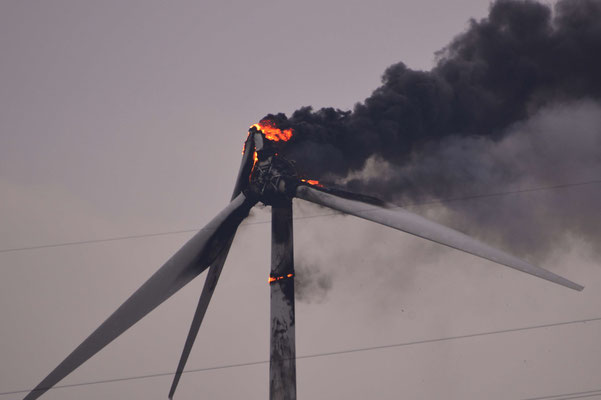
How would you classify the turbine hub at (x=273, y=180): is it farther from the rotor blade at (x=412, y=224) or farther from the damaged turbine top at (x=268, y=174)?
the rotor blade at (x=412, y=224)

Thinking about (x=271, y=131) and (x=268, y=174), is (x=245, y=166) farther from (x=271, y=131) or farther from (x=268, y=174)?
(x=271, y=131)

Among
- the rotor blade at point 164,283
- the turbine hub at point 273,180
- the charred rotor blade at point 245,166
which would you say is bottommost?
the rotor blade at point 164,283

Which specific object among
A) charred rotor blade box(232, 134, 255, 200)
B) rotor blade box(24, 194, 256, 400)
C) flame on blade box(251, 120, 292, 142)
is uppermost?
flame on blade box(251, 120, 292, 142)

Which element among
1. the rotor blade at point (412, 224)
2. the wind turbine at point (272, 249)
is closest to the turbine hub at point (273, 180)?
the wind turbine at point (272, 249)

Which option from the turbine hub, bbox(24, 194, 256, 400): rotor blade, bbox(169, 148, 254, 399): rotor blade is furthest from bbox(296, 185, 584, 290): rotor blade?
bbox(24, 194, 256, 400): rotor blade

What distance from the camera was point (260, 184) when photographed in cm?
2666

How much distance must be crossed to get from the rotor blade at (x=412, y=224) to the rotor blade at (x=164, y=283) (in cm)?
311

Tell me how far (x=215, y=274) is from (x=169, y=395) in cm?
868

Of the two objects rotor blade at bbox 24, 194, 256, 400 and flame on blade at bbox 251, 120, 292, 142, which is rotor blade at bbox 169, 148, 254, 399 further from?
rotor blade at bbox 24, 194, 256, 400

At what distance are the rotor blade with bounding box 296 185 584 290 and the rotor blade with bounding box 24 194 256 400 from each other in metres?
3.11

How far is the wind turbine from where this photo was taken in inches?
794

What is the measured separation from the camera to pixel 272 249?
2603 cm

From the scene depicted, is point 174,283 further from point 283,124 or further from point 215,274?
point 283,124

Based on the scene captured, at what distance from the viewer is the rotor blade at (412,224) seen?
18.7m
